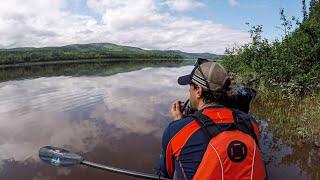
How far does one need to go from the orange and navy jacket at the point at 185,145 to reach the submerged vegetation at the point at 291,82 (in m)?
11.6

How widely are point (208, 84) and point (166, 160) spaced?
88cm

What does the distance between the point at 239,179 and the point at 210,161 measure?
0.99 ft

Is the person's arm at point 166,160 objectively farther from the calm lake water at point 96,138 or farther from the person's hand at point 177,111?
the calm lake water at point 96,138

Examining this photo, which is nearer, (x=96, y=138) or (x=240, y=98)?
(x=240, y=98)

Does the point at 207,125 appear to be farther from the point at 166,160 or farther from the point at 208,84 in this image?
the point at 166,160

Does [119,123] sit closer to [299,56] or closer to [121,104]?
[121,104]

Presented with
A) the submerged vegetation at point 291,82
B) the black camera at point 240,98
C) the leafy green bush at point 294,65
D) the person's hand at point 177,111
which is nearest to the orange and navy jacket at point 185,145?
the person's hand at point 177,111

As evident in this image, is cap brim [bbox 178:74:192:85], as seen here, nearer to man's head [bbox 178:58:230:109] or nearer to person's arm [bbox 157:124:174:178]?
man's head [bbox 178:58:230:109]

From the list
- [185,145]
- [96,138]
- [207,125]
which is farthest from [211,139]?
[96,138]

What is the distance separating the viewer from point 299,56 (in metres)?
26.5

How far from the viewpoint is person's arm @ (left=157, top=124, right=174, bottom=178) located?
3672 mm

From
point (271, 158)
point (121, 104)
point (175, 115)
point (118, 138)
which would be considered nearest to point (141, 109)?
point (121, 104)

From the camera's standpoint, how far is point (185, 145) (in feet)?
11.5

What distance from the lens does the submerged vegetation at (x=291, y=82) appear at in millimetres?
15595
